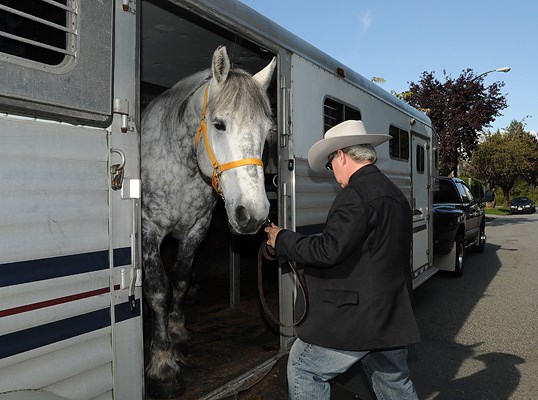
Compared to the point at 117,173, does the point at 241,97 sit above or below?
above

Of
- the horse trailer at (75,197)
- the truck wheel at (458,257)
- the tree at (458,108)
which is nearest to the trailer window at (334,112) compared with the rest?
the horse trailer at (75,197)

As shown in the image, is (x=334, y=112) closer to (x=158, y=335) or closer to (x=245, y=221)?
(x=245, y=221)

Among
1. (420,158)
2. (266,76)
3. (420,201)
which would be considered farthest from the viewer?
(420,158)

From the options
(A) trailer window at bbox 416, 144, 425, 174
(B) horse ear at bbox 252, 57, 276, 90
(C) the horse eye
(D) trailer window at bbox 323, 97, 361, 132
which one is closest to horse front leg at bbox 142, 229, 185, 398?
(C) the horse eye

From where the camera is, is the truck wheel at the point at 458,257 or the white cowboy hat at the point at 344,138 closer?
the white cowboy hat at the point at 344,138

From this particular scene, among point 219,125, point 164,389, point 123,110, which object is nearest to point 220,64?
point 219,125

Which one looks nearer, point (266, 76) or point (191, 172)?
point (266, 76)

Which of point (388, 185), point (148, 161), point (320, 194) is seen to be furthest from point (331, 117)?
point (388, 185)

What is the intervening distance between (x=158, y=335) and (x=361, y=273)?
1.89 meters

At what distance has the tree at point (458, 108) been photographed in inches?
830

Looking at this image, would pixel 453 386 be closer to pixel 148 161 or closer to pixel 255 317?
pixel 255 317

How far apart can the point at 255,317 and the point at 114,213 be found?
3.55 metres

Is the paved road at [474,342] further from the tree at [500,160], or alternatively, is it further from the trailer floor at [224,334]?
the tree at [500,160]

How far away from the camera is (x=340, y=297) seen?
2.29 m
